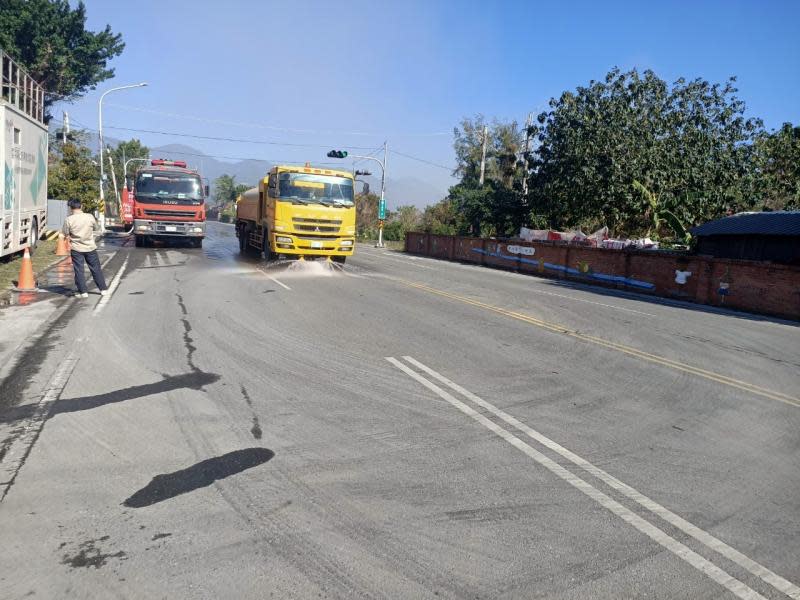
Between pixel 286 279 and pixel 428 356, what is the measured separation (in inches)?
355

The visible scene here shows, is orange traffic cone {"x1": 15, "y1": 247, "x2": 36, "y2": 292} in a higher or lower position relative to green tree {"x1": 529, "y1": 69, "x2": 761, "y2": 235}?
lower

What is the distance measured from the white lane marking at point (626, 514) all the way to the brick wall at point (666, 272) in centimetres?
1565

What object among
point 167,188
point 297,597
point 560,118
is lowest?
point 297,597

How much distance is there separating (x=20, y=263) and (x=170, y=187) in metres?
8.68

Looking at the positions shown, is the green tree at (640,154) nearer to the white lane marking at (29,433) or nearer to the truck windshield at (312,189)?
the truck windshield at (312,189)

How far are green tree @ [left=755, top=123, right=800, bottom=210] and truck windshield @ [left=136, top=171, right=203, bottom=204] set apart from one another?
30963 millimetres

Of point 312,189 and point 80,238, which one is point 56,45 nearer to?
point 312,189

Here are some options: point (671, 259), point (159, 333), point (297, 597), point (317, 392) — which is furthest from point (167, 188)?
point (297, 597)

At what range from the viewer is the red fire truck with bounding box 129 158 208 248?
944 inches

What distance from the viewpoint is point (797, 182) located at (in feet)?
117

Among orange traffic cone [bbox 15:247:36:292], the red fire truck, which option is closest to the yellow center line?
orange traffic cone [bbox 15:247:36:292]

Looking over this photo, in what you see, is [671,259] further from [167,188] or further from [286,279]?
[167,188]

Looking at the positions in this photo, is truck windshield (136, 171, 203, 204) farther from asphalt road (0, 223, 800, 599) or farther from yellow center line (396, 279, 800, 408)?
asphalt road (0, 223, 800, 599)

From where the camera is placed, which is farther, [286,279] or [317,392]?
[286,279]
